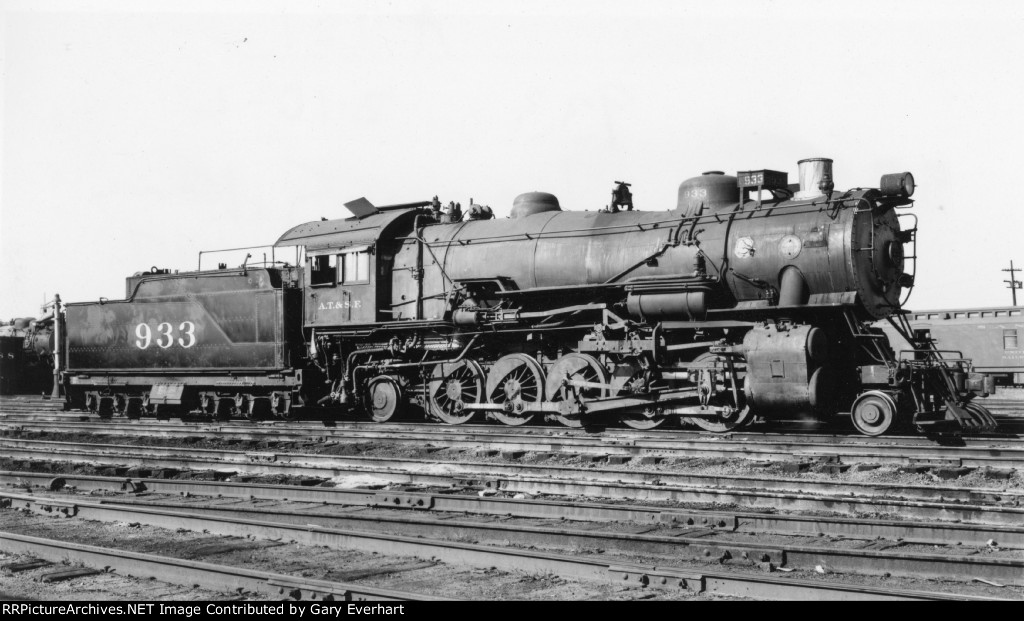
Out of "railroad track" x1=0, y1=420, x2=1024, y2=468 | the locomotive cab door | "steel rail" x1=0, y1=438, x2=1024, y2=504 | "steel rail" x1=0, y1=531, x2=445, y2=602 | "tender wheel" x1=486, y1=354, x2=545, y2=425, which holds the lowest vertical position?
"steel rail" x1=0, y1=531, x2=445, y2=602

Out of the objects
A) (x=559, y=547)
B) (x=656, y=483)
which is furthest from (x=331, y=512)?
(x=656, y=483)

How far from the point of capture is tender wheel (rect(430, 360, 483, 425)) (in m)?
15.4

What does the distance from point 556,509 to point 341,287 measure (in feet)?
31.0

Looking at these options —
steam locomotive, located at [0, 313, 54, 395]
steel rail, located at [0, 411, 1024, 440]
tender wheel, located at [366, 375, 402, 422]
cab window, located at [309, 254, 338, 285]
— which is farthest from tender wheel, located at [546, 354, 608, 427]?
steam locomotive, located at [0, 313, 54, 395]

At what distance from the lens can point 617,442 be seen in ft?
40.3

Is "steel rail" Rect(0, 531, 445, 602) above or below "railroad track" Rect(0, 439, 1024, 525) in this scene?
below

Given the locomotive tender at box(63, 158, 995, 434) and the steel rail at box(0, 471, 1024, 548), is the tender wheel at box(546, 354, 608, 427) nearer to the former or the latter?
the locomotive tender at box(63, 158, 995, 434)

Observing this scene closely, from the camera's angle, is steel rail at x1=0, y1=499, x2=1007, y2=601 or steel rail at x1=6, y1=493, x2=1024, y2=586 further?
steel rail at x1=6, y1=493, x2=1024, y2=586

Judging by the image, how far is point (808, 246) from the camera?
12.2 meters

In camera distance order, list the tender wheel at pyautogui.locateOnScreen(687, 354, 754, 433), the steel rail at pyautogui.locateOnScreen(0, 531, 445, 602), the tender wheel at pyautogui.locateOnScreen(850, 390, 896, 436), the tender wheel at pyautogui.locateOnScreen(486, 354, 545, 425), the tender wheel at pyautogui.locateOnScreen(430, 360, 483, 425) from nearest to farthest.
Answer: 1. the steel rail at pyautogui.locateOnScreen(0, 531, 445, 602)
2. the tender wheel at pyautogui.locateOnScreen(850, 390, 896, 436)
3. the tender wheel at pyautogui.locateOnScreen(687, 354, 754, 433)
4. the tender wheel at pyautogui.locateOnScreen(486, 354, 545, 425)
5. the tender wheel at pyautogui.locateOnScreen(430, 360, 483, 425)

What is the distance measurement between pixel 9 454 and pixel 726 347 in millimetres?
10692

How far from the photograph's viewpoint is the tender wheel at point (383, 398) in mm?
16562

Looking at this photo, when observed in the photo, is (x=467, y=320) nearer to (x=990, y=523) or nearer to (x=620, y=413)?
(x=620, y=413)

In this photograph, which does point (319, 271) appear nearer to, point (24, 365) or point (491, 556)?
point (491, 556)
